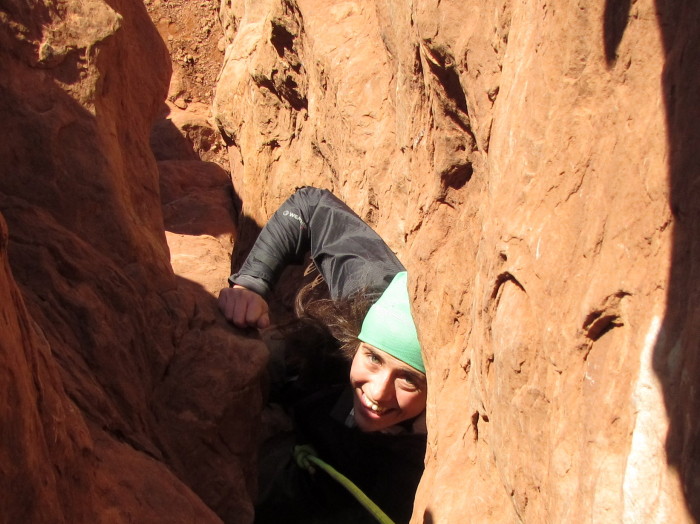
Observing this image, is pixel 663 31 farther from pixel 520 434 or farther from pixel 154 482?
pixel 154 482

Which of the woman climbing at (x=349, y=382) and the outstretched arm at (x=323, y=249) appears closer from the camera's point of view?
the woman climbing at (x=349, y=382)

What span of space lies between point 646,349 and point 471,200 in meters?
0.89

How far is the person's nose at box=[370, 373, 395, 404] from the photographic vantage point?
2225mm

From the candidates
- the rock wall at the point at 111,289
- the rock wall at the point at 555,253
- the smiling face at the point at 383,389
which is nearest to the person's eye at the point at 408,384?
the smiling face at the point at 383,389

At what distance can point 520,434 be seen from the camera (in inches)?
53.9

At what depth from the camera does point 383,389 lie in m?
2.22

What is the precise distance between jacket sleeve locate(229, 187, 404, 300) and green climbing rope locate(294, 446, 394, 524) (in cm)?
53

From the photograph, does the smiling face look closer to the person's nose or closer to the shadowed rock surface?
the person's nose

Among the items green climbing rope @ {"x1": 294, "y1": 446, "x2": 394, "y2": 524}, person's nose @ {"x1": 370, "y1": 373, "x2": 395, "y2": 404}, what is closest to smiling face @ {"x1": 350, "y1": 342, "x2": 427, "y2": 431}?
person's nose @ {"x1": 370, "y1": 373, "x2": 395, "y2": 404}

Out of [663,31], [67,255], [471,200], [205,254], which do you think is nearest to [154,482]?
[67,255]

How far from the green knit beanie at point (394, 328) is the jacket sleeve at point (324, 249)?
17cm

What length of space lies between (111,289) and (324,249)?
1.02 m

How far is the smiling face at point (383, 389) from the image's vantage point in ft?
7.29

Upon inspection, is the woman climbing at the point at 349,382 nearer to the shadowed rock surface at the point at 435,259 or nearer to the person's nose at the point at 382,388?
the person's nose at the point at 382,388
